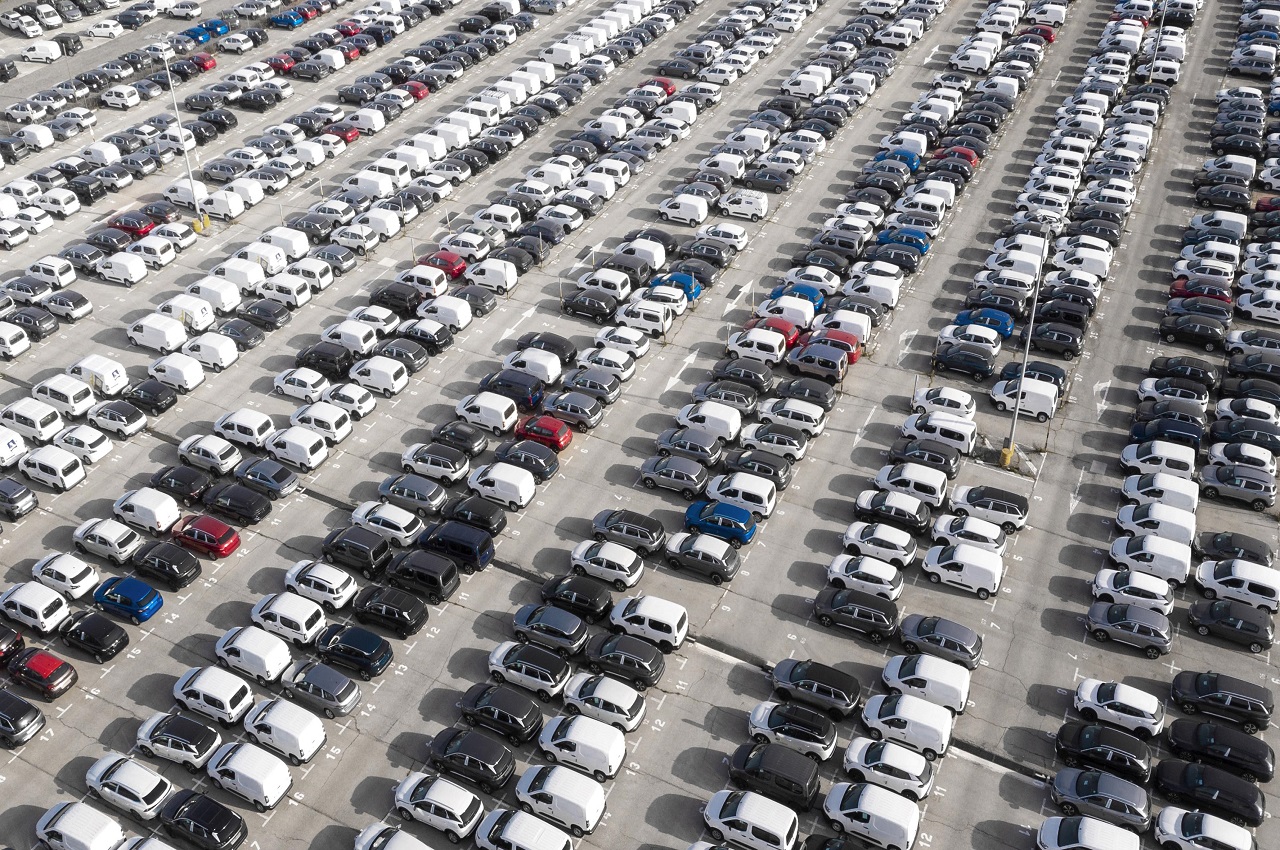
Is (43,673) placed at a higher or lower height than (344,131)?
lower

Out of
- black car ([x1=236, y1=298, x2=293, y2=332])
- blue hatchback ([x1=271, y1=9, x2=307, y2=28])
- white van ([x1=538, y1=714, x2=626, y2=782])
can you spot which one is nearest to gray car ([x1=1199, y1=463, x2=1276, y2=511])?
white van ([x1=538, y1=714, x2=626, y2=782])

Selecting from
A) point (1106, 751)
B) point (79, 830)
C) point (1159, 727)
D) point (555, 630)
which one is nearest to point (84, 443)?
point (79, 830)

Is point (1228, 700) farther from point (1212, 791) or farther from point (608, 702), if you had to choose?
point (608, 702)

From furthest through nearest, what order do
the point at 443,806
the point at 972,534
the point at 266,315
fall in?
the point at 266,315
the point at 972,534
the point at 443,806

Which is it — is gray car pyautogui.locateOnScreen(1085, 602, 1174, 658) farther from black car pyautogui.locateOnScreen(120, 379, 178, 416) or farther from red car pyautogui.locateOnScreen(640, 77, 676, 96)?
red car pyautogui.locateOnScreen(640, 77, 676, 96)

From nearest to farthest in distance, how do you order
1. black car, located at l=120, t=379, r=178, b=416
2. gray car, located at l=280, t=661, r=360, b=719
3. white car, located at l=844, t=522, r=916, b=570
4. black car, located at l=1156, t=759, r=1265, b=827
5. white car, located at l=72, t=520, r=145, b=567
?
black car, located at l=1156, t=759, r=1265, b=827
gray car, located at l=280, t=661, r=360, b=719
white car, located at l=72, t=520, r=145, b=567
white car, located at l=844, t=522, r=916, b=570
black car, located at l=120, t=379, r=178, b=416

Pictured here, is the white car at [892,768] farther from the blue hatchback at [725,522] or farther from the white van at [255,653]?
the white van at [255,653]

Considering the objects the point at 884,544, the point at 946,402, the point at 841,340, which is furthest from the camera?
the point at 841,340
